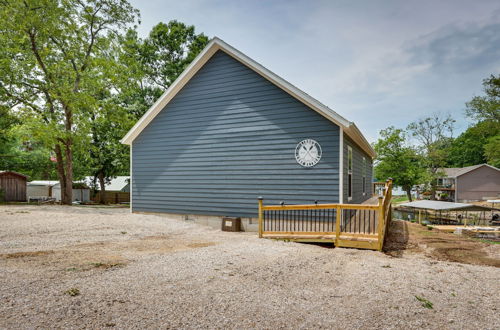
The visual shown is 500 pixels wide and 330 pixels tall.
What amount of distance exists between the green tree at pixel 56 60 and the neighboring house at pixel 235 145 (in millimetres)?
7577

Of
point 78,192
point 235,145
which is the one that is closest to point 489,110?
point 235,145

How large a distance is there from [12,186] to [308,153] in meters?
26.3

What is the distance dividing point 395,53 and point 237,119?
8297 mm

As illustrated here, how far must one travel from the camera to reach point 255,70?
9938mm

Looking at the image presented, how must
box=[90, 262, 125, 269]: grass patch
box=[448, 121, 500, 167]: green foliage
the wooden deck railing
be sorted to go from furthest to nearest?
1. box=[448, 121, 500, 167]: green foliage
2. the wooden deck railing
3. box=[90, 262, 125, 269]: grass patch

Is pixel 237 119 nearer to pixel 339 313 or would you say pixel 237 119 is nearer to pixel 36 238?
pixel 36 238

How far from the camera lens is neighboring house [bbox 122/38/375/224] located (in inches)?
357

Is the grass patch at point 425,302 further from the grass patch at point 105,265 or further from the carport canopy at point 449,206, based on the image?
the carport canopy at point 449,206

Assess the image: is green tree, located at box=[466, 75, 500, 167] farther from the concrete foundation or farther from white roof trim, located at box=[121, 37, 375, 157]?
the concrete foundation

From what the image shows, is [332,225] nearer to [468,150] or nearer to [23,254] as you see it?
[23,254]

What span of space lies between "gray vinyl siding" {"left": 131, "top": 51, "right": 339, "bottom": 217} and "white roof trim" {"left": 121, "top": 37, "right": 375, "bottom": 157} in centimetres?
22

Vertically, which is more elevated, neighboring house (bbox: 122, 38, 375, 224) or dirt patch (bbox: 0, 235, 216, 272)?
neighboring house (bbox: 122, 38, 375, 224)

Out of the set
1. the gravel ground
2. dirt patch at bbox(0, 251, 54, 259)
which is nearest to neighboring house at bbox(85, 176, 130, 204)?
the gravel ground

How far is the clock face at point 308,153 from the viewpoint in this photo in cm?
904
